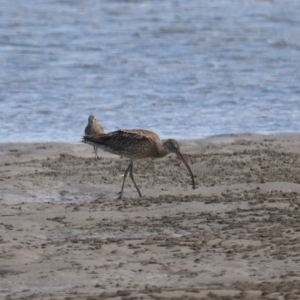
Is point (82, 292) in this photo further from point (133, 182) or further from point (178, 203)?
point (133, 182)

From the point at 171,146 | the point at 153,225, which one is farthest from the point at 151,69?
the point at 153,225

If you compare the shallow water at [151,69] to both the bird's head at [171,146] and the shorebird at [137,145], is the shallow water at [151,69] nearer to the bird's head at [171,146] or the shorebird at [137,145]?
the shorebird at [137,145]

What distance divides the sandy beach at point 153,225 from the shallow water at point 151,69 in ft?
6.63

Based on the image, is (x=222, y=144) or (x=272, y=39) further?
(x=272, y=39)

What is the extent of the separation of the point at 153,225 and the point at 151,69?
11129 mm

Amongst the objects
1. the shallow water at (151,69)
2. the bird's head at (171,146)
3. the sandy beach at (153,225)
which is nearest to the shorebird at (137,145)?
the bird's head at (171,146)

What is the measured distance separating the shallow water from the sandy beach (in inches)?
79.6

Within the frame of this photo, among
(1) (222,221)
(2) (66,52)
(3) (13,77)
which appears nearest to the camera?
(1) (222,221)

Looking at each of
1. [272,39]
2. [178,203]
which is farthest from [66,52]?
[178,203]

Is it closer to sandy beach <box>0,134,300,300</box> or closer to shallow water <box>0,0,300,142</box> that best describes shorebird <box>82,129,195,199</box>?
sandy beach <box>0,134,300,300</box>

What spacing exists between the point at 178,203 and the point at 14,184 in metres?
2.08

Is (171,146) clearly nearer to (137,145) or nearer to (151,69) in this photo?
(137,145)

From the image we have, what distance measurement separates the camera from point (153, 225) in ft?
29.6

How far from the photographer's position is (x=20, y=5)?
3186 centimetres
